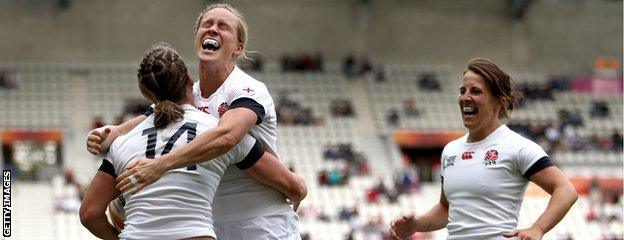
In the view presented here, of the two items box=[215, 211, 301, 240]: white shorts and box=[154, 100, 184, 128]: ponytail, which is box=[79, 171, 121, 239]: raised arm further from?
box=[215, 211, 301, 240]: white shorts

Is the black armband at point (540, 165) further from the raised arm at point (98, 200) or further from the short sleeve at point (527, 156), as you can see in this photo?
the raised arm at point (98, 200)

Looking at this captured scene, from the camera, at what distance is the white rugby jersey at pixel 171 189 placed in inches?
191

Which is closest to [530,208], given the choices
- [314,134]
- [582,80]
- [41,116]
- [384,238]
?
[384,238]

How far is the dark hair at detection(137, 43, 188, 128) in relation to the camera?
496 centimetres

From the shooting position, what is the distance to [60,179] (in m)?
28.3

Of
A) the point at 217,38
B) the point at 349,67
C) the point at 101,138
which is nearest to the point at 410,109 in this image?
the point at 349,67

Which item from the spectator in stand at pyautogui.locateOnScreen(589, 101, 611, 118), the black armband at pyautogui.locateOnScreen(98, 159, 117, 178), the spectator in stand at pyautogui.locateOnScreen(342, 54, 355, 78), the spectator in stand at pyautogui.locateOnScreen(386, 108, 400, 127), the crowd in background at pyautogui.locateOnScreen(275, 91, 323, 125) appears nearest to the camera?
the black armband at pyautogui.locateOnScreen(98, 159, 117, 178)

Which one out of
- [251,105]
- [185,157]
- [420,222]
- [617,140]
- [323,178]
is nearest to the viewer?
[185,157]

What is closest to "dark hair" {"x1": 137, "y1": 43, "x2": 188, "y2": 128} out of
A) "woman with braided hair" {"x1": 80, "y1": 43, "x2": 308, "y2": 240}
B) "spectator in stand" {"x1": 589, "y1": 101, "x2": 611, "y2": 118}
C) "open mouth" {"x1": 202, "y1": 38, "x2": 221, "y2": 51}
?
"woman with braided hair" {"x1": 80, "y1": 43, "x2": 308, "y2": 240}

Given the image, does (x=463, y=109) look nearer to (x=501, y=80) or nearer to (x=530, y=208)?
(x=501, y=80)

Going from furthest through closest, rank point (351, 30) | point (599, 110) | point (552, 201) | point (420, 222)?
Answer: point (351, 30)
point (599, 110)
point (420, 222)
point (552, 201)

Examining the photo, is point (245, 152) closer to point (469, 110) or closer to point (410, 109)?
point (469, 110)

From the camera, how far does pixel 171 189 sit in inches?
191

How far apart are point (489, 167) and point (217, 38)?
1.46 m
